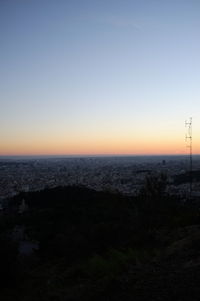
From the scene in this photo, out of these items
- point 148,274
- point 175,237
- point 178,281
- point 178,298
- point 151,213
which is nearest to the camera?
point 178,298

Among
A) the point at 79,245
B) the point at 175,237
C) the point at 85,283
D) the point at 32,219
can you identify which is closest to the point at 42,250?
the point at 79,245

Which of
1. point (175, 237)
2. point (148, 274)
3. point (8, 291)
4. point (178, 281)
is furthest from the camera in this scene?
point (175, 237)

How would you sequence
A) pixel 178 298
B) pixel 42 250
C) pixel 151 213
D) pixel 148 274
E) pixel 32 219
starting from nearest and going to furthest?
pixel 178 298, pixel 148 274, pixel 42 250, pixel 151 213, pixel 32 219

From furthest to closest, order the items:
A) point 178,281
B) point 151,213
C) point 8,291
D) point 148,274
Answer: point 151,213 < point 8,291 < point 148,274 < point 178,281

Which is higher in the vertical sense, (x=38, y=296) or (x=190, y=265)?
(x=190, y=265)

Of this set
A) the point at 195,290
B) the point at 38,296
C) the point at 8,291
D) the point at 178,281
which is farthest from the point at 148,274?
the point at 8,291

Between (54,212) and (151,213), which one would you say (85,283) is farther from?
(54,212)

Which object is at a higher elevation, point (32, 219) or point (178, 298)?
point (178, 298)

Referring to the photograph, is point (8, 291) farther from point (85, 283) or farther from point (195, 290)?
point (195, 290)

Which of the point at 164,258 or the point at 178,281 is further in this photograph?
the point at 164,258
